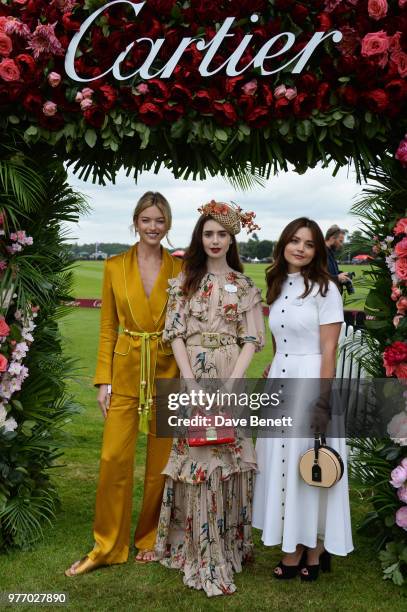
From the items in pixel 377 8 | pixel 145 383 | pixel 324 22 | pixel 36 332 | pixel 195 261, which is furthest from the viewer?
pixel 36 332

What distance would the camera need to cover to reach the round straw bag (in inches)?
144

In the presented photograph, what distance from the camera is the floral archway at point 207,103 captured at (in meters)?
3.78

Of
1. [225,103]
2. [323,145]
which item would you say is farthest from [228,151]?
[323,145]

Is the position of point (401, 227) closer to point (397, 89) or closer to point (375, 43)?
point (397, 89)

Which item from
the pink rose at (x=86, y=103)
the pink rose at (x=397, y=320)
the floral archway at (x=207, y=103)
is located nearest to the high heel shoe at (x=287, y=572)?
the floral archway at (x=207, y=103)

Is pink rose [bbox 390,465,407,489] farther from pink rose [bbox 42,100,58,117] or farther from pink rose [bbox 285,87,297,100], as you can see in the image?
pink rose [bbox 42,100,58,117]

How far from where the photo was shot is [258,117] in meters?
3.84

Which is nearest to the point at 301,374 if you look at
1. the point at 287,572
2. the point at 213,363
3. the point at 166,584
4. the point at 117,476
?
the point at 213,363

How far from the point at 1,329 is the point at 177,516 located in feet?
5.39

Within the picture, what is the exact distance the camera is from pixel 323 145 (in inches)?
159

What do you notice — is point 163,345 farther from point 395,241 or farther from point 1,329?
point 395,241

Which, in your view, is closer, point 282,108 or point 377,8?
point 377,8

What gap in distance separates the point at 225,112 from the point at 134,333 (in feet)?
4.88

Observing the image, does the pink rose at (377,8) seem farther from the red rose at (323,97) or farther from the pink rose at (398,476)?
the pink rose at (398,476)
